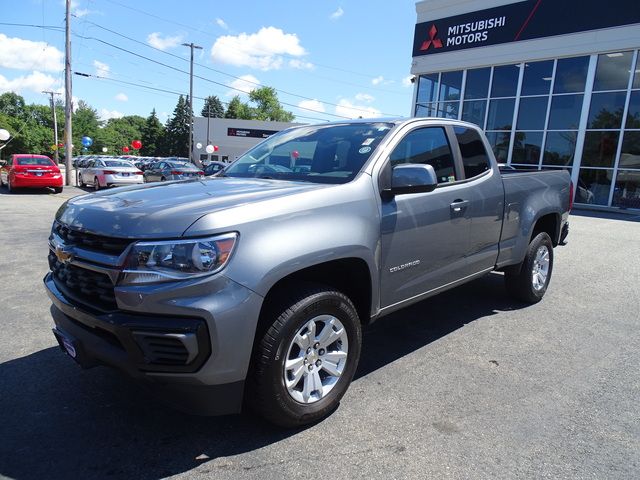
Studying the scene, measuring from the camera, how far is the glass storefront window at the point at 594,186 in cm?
2006

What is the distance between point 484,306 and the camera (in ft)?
17.2

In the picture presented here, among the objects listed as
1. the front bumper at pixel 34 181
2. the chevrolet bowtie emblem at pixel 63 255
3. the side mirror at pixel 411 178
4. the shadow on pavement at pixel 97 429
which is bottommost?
the shadow on pavement at pixel 97 429

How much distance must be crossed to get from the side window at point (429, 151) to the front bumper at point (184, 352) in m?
1.84

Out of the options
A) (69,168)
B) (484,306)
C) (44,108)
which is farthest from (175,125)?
(484,306)

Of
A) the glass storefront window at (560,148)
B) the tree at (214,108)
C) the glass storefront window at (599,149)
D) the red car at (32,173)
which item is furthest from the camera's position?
the tree at (214,108)

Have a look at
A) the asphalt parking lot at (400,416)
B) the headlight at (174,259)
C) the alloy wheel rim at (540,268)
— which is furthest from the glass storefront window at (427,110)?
the headlight at (174,259)

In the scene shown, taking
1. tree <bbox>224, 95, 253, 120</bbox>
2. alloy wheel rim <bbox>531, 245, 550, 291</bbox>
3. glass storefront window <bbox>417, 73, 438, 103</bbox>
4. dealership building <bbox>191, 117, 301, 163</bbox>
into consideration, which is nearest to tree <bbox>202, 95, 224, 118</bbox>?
tree <bbox>224, 95, 253, 120</bbox>

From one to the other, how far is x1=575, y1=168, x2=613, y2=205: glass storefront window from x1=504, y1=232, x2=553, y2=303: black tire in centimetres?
1769

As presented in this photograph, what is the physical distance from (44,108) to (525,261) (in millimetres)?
113365

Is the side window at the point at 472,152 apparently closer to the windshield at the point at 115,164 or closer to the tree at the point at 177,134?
the windshield at the point at 115,164

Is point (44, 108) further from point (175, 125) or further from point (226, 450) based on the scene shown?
point (226, 450)

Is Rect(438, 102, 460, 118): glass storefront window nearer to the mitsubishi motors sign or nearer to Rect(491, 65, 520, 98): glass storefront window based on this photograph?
Rect(491, 65, 520, 98): glass storefront window

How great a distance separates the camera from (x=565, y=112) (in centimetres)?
2078

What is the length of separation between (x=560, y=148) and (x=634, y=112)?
305 cm
